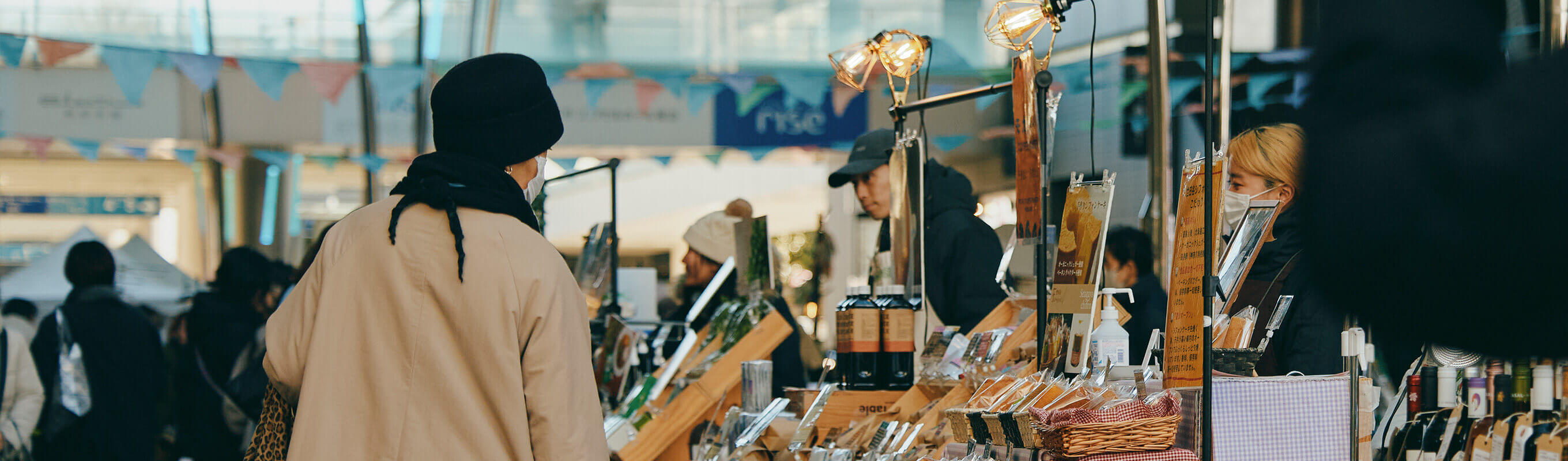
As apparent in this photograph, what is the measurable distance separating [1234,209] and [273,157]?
7.19 metres

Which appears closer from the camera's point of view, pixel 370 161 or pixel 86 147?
pixel 86 147

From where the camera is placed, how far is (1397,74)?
0.67m

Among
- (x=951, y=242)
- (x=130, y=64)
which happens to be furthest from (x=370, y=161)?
(x=951, y=242)

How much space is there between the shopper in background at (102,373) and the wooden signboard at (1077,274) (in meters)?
4.23

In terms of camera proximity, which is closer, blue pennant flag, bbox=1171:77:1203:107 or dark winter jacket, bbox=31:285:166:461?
dark winter jacket, bbox=31:285:166:461

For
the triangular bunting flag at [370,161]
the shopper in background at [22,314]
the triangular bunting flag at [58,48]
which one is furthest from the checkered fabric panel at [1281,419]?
the triangular bunting flag at [370,161]

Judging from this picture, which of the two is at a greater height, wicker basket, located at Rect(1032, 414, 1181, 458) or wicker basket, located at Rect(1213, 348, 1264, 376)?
wicker basket, located at Rect(1213, 348, 1264, 376)

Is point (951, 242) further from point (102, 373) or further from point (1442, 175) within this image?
point (102, 373)

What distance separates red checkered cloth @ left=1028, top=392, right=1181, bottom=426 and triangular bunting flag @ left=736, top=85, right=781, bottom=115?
19.9 ft

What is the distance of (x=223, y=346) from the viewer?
4938mm

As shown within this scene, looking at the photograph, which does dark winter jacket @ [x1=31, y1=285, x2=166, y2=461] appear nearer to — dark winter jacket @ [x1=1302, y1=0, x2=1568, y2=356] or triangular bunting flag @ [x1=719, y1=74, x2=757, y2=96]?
triangular bunting flag @ [x1=719, y1=74, x2=757, y2=96]

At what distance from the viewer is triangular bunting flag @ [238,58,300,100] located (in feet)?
23.1

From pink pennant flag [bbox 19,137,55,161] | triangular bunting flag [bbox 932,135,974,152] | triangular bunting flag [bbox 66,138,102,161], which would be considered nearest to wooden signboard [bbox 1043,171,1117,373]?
triangular bunting flag [bbox 932,135,974,152]

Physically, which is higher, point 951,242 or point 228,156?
point 228,156
